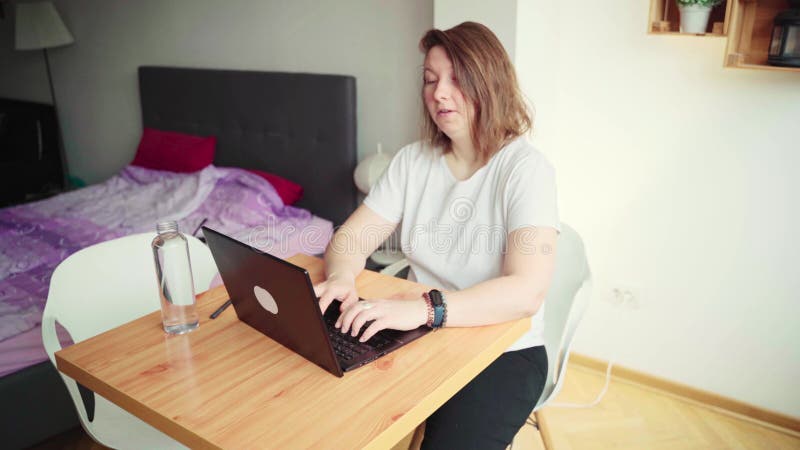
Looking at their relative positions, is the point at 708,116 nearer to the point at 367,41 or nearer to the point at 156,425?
the point at 367,41

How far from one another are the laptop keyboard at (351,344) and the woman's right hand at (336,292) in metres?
0.11

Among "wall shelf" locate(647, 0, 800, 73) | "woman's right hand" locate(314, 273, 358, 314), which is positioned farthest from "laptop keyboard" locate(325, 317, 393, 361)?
"wall shelf" locate(647, 0, 800, 73)

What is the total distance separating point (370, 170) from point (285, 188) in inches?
19.5

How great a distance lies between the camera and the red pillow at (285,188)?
292 cm

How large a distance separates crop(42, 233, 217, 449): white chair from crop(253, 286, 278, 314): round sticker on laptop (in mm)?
524

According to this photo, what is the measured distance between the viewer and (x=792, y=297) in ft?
6.93

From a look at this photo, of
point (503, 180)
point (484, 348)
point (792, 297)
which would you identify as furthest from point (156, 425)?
point (792, 297)

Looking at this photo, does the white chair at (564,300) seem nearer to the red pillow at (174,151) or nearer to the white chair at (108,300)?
the white chair at (108,300)

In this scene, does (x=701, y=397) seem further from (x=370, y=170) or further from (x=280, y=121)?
(x=280, y=121)

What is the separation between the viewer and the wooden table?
983 mm

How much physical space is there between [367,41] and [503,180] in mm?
1468

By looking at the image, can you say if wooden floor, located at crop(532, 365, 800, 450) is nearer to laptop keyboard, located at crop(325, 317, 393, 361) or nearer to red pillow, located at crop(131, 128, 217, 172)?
laptop keyboard, located at crop(325, 317, 393, 361)

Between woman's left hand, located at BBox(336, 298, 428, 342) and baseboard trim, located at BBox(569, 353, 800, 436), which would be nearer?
woman's left hand, located at BBox(336, 298, 428, 342)

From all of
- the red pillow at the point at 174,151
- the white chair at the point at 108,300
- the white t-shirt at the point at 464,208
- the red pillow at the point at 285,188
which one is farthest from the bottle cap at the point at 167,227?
the red pillow at the point at 174,151
